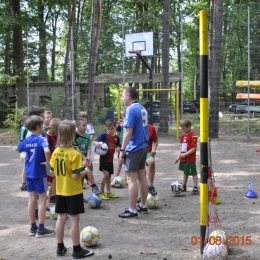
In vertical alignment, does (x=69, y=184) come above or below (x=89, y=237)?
above

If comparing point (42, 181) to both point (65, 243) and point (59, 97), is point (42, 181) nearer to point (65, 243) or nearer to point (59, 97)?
point (65, 243)

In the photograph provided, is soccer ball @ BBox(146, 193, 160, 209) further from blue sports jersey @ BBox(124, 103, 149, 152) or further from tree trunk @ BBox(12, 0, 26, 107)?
tree trunk @ BBox(12, 0, 26, 107)

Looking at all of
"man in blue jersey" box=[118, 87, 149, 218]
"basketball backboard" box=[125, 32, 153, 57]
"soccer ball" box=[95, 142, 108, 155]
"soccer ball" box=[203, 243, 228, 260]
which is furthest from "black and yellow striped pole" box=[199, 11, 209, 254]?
"basketball backboard" box=[125, 32, 153, 57]

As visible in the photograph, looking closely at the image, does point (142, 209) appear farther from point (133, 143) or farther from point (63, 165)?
point (63, 165)

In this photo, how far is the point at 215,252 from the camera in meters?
3.94

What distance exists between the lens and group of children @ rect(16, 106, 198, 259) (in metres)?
4.32


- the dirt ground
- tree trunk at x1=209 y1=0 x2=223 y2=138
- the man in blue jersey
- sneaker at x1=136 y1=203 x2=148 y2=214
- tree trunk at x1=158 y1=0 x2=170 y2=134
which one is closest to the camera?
the dirt ground

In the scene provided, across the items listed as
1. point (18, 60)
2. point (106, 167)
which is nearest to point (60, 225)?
point (106, 167)

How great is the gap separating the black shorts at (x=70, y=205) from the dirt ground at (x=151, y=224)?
524 millimetres

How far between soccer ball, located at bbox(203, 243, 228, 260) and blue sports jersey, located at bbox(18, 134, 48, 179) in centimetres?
235

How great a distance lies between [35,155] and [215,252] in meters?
2.60

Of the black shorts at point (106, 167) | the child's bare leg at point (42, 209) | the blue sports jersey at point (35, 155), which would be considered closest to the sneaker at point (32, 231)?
the child's bare leg at point (42, 209)

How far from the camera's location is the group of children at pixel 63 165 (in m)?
4.32

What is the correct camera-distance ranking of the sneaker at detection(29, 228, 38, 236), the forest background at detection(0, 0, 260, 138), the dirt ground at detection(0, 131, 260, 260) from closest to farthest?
the dirt ground at detection(0, 131, 260, 260), the sneaker at detection(29, 228, 38, 236), the forest background at detection(0, 0, 260, 138)
